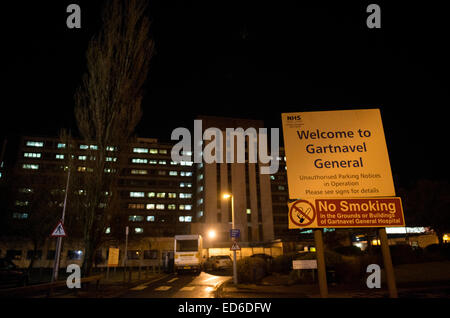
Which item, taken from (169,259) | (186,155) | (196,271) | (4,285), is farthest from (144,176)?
(4,285)

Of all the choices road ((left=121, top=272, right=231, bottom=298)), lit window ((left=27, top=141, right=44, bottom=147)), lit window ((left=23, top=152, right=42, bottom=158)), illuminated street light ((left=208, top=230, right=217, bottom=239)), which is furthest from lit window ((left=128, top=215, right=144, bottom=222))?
road ((left=121, top=272, right=231, bottom=298))

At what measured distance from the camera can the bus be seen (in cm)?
2338

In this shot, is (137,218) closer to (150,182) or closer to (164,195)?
(164,195)

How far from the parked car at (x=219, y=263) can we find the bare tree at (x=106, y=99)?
17774mm

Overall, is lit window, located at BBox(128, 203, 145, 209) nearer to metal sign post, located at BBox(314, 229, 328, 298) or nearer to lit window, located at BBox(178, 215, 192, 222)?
lit window, located at BBox(178, 215, 192, 222)

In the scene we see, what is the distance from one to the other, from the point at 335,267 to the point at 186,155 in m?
75.4

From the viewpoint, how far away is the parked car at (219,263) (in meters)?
29.3

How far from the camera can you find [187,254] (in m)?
23.7

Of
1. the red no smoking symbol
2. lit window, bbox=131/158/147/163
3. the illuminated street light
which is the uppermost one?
lit window, bbox=131/158/147/163

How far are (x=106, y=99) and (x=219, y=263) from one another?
72.2ft

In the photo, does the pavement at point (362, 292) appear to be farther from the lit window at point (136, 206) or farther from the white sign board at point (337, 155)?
the lit window at point (136, 206)

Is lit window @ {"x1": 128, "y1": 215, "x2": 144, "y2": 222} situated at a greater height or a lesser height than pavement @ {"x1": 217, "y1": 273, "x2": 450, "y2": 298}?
greater

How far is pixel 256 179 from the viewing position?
72938mm

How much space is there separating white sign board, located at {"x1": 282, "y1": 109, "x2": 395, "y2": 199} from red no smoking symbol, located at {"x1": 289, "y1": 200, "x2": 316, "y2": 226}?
0.59ft
